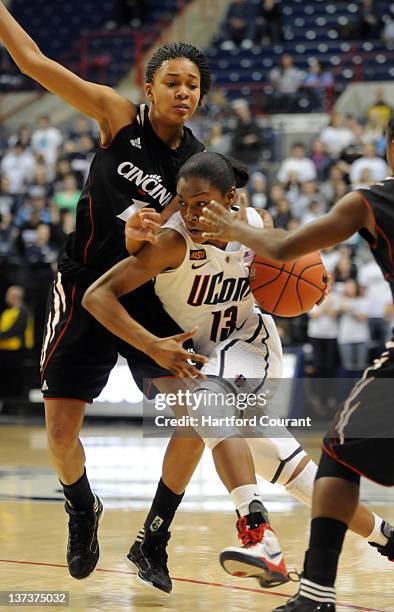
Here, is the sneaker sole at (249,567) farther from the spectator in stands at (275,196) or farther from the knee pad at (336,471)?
the spectator in stands at (275,196)

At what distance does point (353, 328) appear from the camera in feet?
40.0

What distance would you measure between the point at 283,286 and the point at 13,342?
29.7 feet

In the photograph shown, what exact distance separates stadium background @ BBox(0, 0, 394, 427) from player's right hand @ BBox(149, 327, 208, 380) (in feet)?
25.9

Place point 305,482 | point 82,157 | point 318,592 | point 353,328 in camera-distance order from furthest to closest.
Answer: point 82,157 → point 353,328 → point 305,482 → point 318,592

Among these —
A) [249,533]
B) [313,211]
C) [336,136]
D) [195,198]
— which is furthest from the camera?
→ [336,136]

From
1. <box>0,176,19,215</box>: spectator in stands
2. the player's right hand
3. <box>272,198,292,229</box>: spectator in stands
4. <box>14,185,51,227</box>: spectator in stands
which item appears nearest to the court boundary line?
the player's right hand

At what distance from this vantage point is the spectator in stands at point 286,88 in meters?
18.2

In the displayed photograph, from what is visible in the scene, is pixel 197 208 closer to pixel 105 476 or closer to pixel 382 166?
pixel 105 476

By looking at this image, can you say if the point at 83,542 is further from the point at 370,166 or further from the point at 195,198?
the point at 370,166

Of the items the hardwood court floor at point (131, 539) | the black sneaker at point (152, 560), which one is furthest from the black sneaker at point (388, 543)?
the black sneaker at point (152, 560)

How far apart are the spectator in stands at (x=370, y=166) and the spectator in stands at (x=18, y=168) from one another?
16.3ft

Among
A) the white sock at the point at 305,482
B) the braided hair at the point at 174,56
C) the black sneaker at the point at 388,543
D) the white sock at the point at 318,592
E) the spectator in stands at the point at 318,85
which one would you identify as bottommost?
the black sneaker at the point at 388,543

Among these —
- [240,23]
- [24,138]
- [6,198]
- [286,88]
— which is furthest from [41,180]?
[240,23]

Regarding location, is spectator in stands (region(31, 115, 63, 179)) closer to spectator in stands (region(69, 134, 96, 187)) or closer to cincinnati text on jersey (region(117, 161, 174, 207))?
spectator in stands (region(69, 134, 96, 187))
